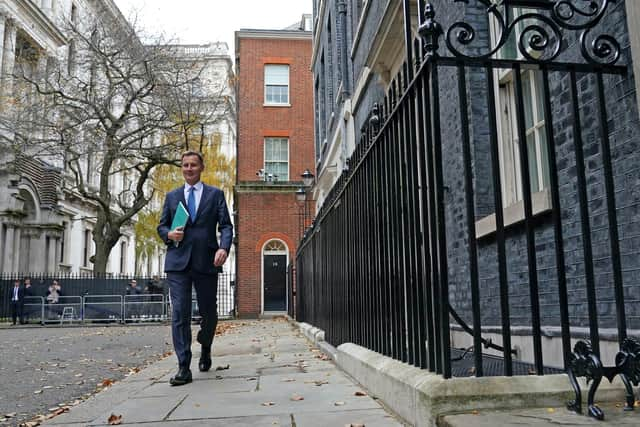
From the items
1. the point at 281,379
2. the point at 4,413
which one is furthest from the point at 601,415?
the point at 4,413

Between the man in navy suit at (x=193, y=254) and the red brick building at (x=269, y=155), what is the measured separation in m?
18.6

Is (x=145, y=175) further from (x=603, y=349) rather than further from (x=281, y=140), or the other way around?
(x=603, y=349)

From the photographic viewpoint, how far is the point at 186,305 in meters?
4.78

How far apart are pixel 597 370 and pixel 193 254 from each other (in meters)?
3.37

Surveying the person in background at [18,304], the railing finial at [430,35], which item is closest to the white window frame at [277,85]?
the person in background at [18,304]

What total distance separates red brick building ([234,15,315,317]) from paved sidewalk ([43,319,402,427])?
18.5 meters

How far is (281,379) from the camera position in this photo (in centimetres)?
451

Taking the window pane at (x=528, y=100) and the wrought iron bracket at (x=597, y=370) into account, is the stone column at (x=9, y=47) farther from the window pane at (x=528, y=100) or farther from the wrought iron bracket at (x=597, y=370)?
the wrought iron bracket at (x=597, y=370)

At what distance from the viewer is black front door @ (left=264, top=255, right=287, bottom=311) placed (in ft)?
79.4

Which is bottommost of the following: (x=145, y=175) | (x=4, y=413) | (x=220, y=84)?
(x=4, y=413)

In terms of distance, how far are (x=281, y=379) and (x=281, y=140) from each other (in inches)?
892

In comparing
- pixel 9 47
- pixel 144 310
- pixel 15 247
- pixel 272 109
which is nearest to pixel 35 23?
pixel 9 47

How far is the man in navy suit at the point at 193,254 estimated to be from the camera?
4699 millimetres

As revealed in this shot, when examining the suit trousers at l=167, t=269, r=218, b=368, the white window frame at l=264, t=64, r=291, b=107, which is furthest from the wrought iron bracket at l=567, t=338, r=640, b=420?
the white window frame at l=264, t=64, r=291, b=107
